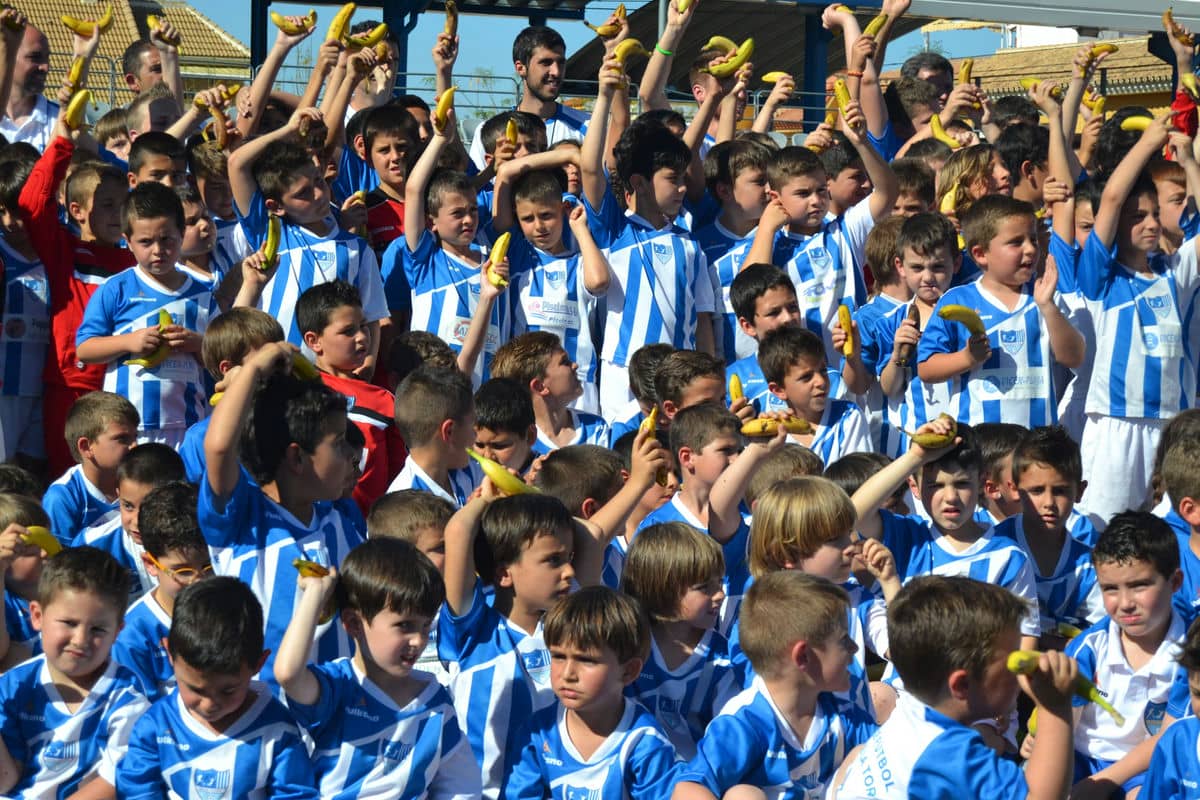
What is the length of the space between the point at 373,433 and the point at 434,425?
58 cm

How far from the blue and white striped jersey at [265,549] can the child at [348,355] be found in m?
1.24

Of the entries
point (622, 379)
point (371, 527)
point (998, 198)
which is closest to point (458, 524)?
point (371, 527)

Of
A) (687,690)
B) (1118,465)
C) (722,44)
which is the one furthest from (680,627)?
(722,44)

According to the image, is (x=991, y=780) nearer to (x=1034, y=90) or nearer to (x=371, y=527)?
(x=371, y=527)

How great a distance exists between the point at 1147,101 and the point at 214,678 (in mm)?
21436

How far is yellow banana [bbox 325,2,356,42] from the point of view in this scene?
24.7 feet

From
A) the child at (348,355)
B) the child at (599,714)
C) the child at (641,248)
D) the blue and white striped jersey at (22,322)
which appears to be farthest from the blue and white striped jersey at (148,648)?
the child at (641,248)

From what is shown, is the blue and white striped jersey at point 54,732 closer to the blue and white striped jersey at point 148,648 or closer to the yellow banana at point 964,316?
the blue and white striped jersey at point 148,648

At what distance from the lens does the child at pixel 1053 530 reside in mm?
5566

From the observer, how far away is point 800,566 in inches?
190

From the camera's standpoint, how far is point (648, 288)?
7.30m

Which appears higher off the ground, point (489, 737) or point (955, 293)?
point (955, 293)

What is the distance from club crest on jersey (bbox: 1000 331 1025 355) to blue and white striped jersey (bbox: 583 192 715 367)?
58.6 inches

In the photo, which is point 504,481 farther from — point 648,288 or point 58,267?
point 58,267
